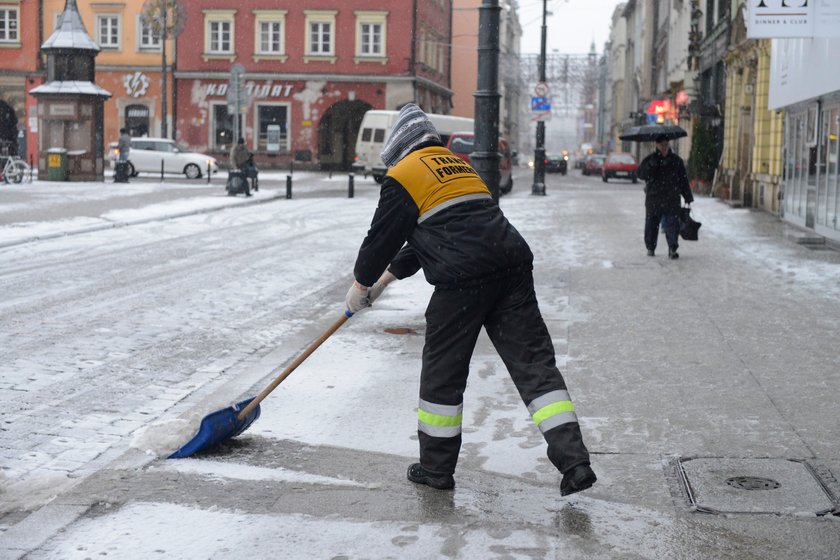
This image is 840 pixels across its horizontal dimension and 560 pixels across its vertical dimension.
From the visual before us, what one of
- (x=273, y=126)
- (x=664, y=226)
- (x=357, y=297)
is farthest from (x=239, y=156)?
(x=357, y=297)

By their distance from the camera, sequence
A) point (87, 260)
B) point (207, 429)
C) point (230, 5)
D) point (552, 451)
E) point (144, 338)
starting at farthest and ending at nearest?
1. point (230, 5)
2. point (87, 260)
3. point (144, 338)
4. point (207, 429)
5. point (552, 451)

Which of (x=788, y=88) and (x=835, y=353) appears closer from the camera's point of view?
(x=835, y=353)

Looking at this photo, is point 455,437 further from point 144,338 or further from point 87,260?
point 87,260

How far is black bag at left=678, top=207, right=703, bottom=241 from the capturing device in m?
15.3

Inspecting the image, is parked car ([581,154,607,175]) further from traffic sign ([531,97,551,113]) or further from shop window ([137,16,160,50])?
traffic sign ([531,97,551,113])

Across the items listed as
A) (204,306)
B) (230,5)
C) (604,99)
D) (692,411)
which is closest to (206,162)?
(230,5)

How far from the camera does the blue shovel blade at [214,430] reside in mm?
5586

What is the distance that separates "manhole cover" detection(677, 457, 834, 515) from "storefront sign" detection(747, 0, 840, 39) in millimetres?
12350

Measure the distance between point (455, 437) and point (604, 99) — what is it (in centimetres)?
12428

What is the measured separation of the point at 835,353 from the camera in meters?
8.55

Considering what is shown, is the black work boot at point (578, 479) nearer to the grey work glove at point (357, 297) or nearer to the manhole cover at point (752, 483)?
the manhole cover at point (752, 483)

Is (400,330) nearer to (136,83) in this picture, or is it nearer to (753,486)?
(753,486)

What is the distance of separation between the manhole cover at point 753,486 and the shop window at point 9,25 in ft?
174

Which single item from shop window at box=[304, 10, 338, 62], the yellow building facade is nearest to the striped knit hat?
the yellow building facade
